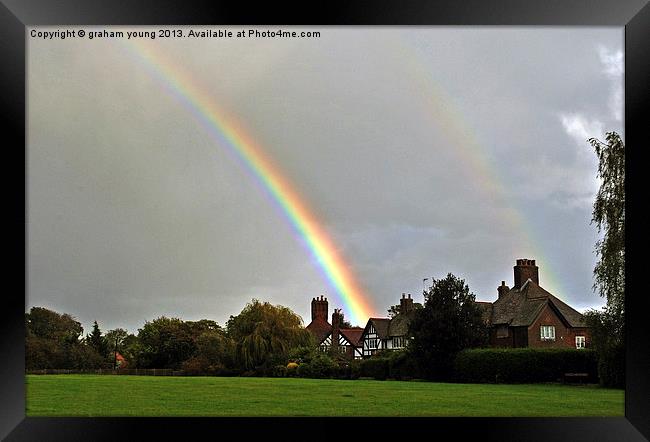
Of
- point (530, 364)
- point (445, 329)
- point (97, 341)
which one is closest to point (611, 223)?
point (530, 364)

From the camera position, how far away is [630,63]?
4.42 meters

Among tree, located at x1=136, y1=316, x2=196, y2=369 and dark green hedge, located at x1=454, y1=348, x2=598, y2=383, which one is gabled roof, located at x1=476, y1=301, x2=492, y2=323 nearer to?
dark green hedge, located at x1=454, y1=348, x2=598, y2=383

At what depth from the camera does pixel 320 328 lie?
1980 centimetres

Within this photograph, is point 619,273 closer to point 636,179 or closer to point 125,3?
point 636,179

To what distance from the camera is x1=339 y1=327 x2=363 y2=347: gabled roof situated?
20.3m

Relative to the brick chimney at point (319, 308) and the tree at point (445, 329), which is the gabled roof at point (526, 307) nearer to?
the tree at point (445, 329)

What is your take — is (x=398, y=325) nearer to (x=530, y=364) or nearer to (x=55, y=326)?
(x=530, y=364)

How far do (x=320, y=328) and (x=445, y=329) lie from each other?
166 inches

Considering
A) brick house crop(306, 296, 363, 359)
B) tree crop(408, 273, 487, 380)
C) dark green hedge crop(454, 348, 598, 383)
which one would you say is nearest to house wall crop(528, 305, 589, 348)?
tree crop(408, 273, 487, 380)

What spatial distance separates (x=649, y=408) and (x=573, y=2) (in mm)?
2585

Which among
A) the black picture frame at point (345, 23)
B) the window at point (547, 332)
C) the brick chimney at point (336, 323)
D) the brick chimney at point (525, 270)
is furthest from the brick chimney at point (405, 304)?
the black picture frame at point (345, 23)

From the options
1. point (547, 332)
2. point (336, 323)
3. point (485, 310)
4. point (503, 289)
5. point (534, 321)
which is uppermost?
point (503, 289)

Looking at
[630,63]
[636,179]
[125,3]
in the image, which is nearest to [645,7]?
[630,63]

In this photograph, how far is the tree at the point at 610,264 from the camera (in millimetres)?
12266
